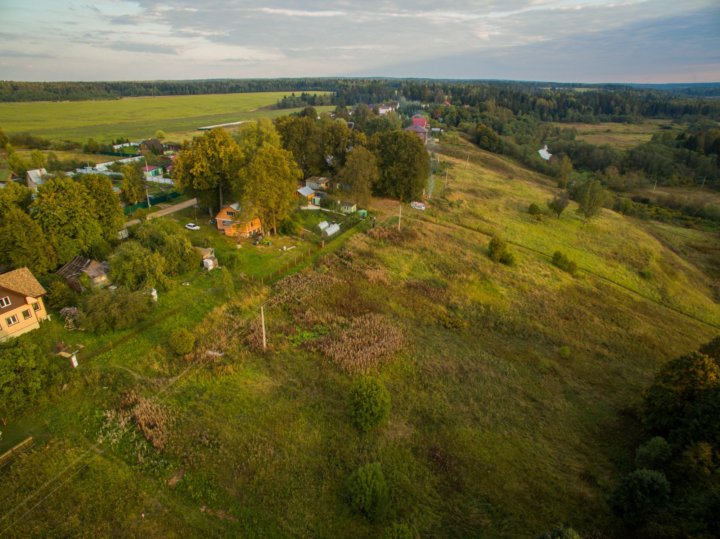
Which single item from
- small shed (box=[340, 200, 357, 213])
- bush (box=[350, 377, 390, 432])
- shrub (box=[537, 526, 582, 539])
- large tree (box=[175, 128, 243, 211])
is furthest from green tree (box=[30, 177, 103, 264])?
shrub (box=[537, 526, 582, 539])

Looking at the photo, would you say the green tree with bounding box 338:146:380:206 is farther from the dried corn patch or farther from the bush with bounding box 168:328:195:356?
the bush with bounding box 168:328:195:356

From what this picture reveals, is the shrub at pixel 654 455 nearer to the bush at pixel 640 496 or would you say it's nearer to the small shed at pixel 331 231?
the bush at pixel 640 496

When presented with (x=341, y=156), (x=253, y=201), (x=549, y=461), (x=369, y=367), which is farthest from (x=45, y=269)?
(x=341, y=156)

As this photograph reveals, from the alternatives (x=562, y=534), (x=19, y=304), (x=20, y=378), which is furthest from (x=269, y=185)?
(x=562, y=534)

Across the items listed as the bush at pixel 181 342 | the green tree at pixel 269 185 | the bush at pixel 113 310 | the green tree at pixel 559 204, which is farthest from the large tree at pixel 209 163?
the green tree at pixel 559 204

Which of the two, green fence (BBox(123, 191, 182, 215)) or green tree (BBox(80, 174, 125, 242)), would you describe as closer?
green tree (BBox(80, 174, 125, 242))

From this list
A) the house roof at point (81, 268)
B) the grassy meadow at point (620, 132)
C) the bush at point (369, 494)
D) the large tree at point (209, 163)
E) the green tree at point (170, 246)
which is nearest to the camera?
the bush at point (369, 494)

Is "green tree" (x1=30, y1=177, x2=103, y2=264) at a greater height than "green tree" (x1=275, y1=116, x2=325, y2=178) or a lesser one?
lesser
